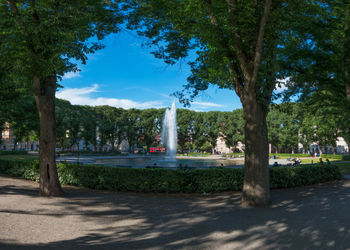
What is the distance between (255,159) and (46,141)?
8.15 m

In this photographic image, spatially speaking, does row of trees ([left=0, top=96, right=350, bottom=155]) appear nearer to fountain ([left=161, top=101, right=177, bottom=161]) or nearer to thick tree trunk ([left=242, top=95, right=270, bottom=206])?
fountain ([left=161, top=101, right=177, bottom=161])

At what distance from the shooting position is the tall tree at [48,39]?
913 centimetres

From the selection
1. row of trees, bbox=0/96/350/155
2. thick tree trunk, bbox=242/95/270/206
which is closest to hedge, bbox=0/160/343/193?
thick tree trunk, bbox=242/95/270/206

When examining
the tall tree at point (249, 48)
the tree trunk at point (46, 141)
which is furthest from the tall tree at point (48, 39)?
the tall tree at point (249, 48)

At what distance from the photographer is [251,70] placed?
8.58m

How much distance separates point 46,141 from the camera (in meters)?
10.1

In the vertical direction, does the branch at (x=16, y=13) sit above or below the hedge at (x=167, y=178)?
above

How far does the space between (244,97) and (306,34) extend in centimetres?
670

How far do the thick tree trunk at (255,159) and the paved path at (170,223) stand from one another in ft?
1.53

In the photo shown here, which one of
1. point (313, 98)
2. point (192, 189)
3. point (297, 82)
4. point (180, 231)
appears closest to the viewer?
point (180, 231)

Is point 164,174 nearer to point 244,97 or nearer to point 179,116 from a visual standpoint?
point 244,97

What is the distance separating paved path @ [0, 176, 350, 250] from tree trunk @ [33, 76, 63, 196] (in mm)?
653

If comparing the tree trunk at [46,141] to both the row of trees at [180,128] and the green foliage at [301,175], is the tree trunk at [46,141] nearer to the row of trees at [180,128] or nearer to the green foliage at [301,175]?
the green foliage at [301,175]

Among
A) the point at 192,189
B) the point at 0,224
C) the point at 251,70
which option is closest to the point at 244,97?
the point at 251,70
